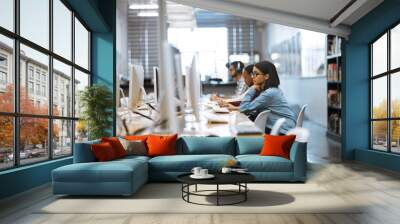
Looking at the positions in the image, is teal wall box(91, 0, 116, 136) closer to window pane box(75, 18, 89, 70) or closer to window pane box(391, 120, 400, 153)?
window pane box(75, 18, 89, 70)

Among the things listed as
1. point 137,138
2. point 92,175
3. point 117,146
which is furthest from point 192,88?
point 137,138

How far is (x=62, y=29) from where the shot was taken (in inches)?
292

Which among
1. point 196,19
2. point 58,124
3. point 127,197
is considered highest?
point 196,19

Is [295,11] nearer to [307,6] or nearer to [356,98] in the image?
[307,6]

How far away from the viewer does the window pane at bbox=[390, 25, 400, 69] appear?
8.02 metres

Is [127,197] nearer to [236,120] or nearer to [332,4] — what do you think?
[236,120]

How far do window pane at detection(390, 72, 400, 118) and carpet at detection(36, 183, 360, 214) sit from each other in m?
3.01

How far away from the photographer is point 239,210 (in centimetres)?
457

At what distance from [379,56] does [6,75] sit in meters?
6.63

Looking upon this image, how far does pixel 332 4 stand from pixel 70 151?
194 inches

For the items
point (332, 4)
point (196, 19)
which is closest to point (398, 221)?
point (332, 4)

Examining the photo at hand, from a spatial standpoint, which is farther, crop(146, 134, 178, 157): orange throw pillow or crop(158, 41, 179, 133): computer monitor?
crop(146, 134, 178, 157): orange throw pillow

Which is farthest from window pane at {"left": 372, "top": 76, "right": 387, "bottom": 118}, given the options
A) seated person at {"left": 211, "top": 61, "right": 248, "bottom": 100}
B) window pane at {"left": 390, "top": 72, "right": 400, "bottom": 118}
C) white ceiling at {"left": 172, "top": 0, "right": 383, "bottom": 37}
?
seated person at {"left": 211, "top": 61, "right": 248, "bottom": 100}

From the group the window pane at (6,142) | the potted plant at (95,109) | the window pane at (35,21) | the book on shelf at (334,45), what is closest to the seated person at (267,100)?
the potted plant at (95,109)
